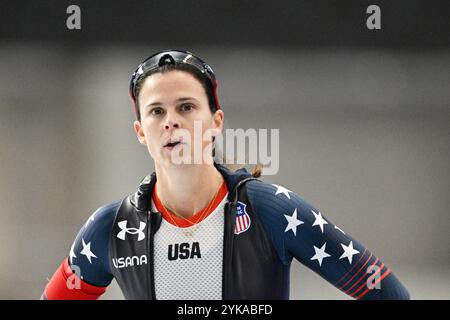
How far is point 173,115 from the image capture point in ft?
5.97

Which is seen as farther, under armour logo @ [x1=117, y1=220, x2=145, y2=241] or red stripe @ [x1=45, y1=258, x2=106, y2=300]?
red stripe @ [x1=45, y1=258, x2=106, y2=300]

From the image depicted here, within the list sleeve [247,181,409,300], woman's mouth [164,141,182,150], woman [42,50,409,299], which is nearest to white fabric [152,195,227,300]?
woman [42,50,409,299]

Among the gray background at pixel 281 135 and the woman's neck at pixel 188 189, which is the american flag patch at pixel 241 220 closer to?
the woman's neck at pixel 188 189

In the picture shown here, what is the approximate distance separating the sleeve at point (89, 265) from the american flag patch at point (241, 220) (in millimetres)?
443

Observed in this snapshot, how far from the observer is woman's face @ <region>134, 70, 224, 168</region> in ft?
5.98

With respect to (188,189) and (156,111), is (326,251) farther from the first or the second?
(156,111)

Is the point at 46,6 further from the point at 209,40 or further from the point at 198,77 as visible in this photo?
the point at 198,77

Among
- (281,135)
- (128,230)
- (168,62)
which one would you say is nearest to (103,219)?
(128,230)

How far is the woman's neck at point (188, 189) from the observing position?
1930mm

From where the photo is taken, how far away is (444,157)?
3977 mm

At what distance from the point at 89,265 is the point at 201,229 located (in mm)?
436

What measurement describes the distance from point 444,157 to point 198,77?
8.79 ft

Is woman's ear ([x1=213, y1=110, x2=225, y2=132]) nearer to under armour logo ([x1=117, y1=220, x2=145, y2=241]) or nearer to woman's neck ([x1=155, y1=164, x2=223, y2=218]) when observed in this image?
woman's neck ([x1=155, y1=164, x2=223, y2=218])
